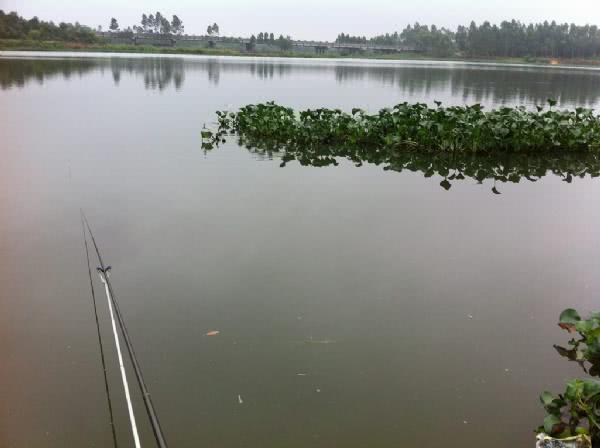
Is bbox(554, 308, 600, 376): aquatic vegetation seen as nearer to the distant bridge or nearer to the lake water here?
the lake water

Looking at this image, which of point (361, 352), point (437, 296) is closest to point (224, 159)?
point (437, 296)

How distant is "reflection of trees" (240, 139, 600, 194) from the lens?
28.3 feet

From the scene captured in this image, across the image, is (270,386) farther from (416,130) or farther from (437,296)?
(416,130)

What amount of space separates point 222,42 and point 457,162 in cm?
9041

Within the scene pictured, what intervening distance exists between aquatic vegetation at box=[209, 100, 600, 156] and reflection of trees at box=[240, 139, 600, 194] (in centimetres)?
17

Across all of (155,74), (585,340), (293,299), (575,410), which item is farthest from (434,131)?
(155,74)

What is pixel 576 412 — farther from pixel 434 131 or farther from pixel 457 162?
pixel 434 131

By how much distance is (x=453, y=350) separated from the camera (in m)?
3.50

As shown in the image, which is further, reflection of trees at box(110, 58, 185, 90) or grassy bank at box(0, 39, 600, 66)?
grassy bank at box(0, 39, 600, 66)

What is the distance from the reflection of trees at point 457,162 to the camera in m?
Result: 8.62

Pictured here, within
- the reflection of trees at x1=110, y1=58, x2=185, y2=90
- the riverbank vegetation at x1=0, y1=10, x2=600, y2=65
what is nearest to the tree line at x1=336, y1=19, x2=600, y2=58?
the riverbank vegetation at x1=0, y1=10, x2=600, y2=65

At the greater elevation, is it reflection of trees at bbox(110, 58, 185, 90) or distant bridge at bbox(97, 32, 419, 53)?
distant bridge at bbox(97, 32, 419, 53)

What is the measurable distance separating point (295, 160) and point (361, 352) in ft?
19.8

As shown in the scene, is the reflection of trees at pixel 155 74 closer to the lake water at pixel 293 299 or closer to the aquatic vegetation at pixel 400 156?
the aquatic vegetation at pixel 400 156
